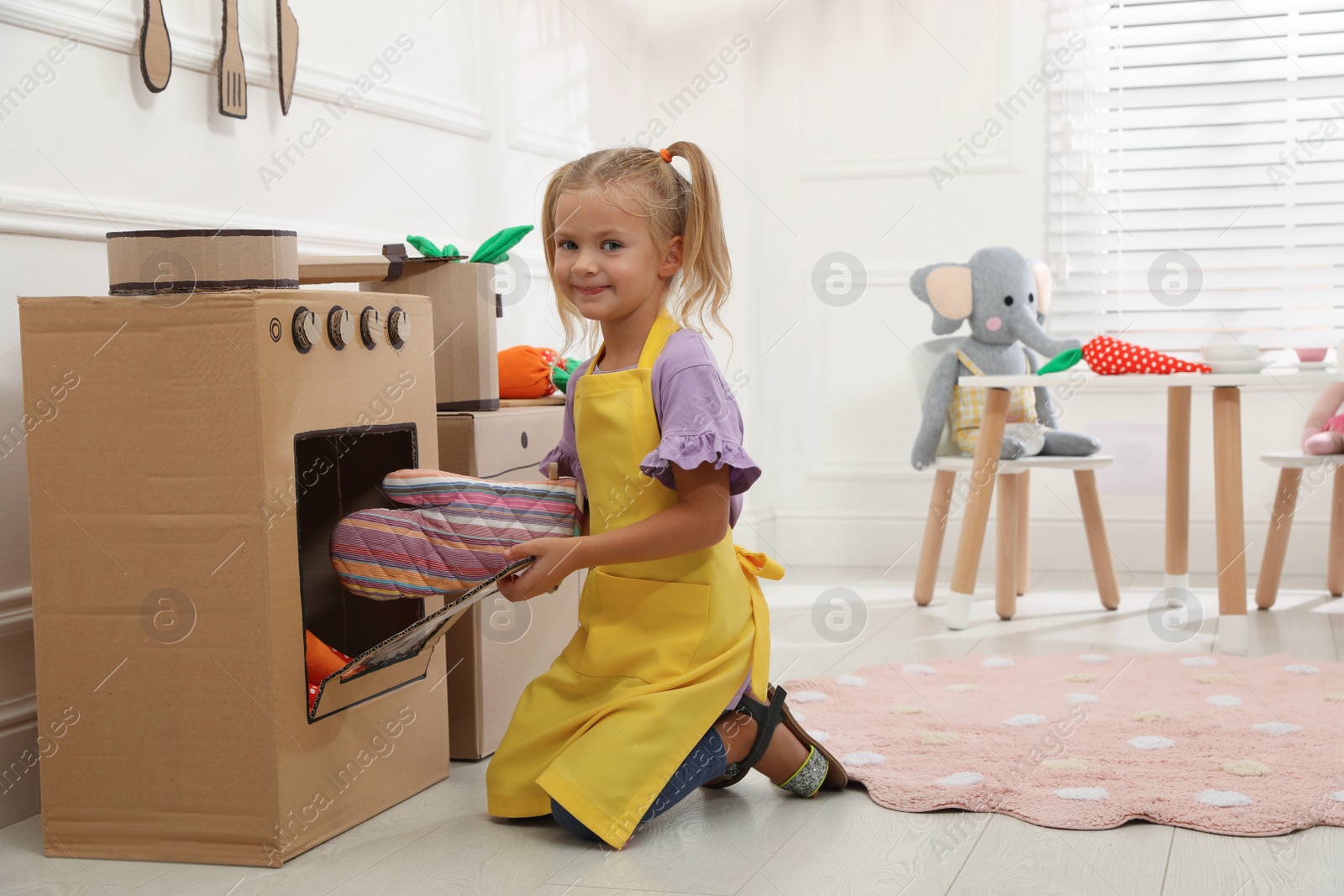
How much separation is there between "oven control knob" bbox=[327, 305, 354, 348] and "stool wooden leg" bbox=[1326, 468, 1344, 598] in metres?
2.34

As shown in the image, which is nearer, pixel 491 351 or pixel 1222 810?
pixel 1222 810

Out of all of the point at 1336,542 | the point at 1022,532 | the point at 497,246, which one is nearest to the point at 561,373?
the point at 497,246

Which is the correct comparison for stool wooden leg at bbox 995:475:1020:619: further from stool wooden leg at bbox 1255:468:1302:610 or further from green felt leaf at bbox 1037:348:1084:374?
stool wooden leg at bbox 1255:468:1302:610

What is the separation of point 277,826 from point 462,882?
21 cm

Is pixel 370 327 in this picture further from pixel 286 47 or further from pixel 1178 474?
pixel 1178 474

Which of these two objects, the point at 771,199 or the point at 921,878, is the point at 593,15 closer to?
the point at 771,199

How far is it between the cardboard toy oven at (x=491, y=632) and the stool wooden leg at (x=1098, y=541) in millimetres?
1428

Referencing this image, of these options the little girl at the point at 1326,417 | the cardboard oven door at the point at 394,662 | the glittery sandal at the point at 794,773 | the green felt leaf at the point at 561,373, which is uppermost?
the green felt leaf at the point at 561,373

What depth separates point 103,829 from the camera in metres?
1.38

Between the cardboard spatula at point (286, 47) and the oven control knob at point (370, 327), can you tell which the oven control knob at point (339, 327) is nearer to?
the oven control knob at point (370, 327)

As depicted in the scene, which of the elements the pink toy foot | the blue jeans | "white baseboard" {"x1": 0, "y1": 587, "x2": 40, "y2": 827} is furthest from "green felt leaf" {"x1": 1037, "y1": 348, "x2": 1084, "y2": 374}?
"white baseboard" {"x1": 0, "y1": 587, "x2": 40, "y2": 827}

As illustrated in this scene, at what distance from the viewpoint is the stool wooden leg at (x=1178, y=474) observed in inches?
102

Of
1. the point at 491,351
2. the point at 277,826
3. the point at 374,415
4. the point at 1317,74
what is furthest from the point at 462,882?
the point at 1317,74

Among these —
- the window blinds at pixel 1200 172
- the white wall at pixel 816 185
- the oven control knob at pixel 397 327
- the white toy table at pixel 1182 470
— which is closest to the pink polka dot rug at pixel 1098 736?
the white toy table at pixel 1182 470
